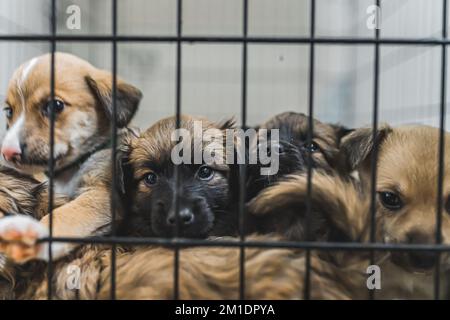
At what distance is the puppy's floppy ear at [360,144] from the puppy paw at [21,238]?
2.51 feet

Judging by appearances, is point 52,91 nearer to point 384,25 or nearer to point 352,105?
point 384,25

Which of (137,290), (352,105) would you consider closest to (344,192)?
(137,290)

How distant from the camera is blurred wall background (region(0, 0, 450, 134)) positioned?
232 centimetres

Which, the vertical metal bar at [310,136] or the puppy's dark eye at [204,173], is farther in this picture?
the puppy's dark eye at [204,173]

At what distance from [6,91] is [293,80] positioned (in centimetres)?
199

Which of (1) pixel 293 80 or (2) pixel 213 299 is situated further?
(1) pixel 293 80

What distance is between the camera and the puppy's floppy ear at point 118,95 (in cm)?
150

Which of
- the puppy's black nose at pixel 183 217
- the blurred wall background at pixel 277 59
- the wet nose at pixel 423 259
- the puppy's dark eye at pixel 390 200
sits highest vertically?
the blurred wall background at pixel 277 59

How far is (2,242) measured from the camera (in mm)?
1370

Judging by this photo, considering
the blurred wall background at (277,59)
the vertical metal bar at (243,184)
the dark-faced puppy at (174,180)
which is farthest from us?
the blurred wall background at (277,59)

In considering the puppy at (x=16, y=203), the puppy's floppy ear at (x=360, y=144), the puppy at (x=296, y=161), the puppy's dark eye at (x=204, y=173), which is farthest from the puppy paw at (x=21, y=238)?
the puppy's floppy ear at (x=360, y=144)

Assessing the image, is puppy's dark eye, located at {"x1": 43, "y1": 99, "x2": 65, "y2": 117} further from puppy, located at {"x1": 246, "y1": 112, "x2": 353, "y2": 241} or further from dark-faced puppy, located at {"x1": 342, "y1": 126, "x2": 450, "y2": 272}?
dark-faced puppy, located at {"x1": 342, "y1": 126, "x2": 450, "y2": 272}

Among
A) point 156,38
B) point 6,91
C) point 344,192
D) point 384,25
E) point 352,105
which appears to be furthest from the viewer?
point 352,105

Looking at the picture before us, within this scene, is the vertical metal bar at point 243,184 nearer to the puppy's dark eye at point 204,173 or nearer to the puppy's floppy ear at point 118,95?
the puppy's dark eye at point 204,173
